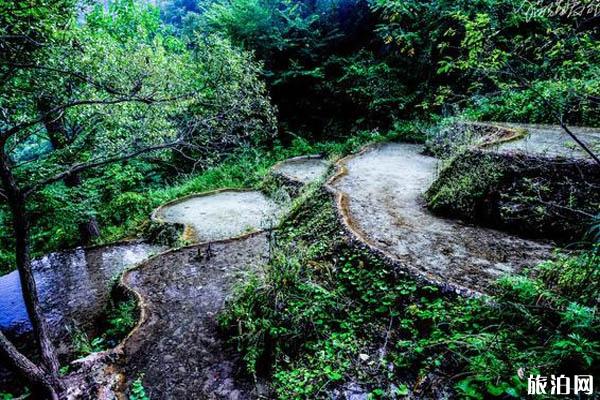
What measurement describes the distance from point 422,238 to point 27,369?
5.31m

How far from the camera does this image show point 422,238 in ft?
16.2

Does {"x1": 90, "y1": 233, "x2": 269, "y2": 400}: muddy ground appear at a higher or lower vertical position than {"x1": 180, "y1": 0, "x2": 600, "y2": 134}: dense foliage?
lower

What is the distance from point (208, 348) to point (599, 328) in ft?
13.3

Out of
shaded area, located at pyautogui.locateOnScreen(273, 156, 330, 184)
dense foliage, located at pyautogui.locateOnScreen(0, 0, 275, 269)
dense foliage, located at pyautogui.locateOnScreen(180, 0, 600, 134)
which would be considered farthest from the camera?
dense foliage, located at pyautogui.locateOnScreen(180, 0, 600, 134)

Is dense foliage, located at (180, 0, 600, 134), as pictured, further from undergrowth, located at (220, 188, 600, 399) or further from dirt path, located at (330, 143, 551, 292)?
undergrowth, located at (220, 188, 600, 399)

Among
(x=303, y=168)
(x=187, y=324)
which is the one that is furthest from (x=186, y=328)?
(x=303, y=168)

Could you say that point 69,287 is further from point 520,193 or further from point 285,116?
point 285,116

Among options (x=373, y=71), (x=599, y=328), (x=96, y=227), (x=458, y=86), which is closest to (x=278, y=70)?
(x=373, y=71)

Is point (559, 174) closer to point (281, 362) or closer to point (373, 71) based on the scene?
point (281, 362)

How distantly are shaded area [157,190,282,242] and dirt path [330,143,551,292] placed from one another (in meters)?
2.26

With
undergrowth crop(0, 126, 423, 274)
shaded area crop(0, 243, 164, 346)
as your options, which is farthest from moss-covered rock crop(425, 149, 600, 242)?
shaded area crop(0, 243, 164, 346)

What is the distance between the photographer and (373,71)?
1393 cm

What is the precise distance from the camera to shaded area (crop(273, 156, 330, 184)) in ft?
36.4

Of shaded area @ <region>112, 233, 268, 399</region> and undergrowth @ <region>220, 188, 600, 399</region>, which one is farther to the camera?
shaded area @ <region>112, 233, 268, 399</region>
